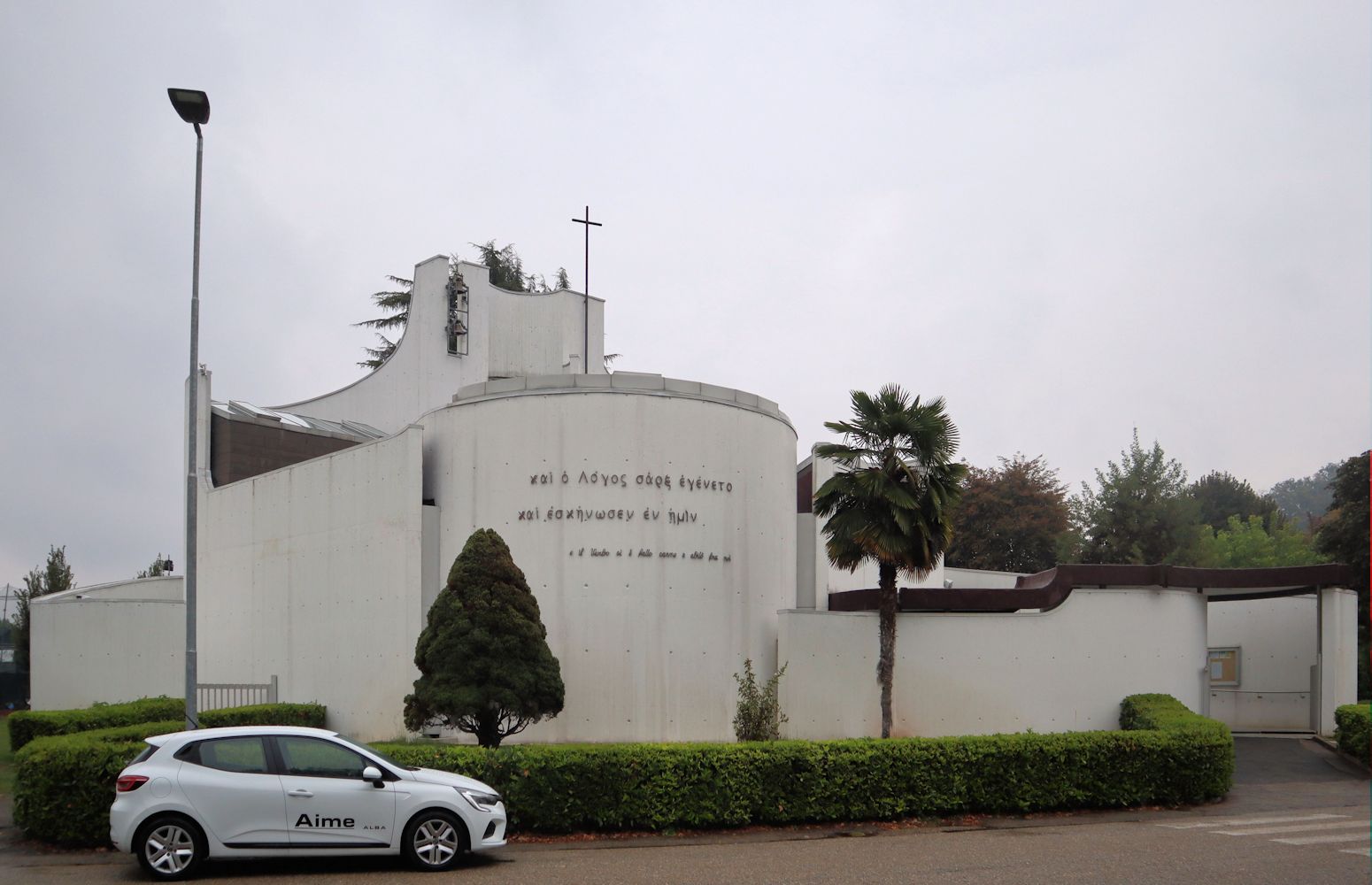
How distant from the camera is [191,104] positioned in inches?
616

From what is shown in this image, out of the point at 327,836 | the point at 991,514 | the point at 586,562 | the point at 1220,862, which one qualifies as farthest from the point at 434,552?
the point at 991,514

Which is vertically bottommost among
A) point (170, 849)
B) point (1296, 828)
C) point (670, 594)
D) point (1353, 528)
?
point (1296, 828)

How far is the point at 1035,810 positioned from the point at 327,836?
1041 centimetres

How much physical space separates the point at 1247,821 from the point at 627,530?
11.5 m

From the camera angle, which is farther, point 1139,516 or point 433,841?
point 1139,516

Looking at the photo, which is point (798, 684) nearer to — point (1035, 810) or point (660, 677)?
point (660, 677)

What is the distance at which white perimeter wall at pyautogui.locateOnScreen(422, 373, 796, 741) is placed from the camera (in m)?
22.1

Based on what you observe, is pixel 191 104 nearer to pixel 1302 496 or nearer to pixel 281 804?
pixel 281 804

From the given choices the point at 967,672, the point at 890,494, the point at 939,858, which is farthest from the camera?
the point at 967,672

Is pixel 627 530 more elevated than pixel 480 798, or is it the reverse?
pixel 627 530

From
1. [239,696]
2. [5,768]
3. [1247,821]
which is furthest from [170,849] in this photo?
[239,696]

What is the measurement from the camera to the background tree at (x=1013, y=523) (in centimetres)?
5625

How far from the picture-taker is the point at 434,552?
2361cm

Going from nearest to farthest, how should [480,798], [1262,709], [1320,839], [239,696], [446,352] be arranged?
[480,798]
[1320,839]
[239,696]
[1262,709]
[446,352]
